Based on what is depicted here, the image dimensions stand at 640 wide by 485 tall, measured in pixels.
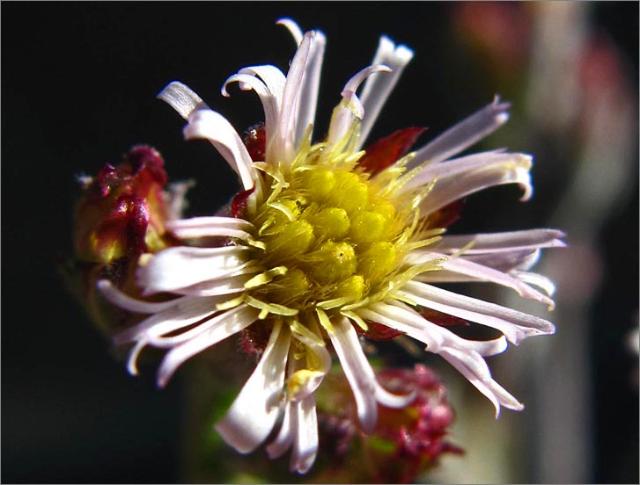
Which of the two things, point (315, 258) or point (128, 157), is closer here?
Answer: point (315, 258)

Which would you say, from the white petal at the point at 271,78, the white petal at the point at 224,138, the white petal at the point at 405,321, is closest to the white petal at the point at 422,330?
the white petal at the point at 405,321

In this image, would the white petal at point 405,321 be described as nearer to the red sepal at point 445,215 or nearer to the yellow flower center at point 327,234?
the yellow flower center at point 327,234

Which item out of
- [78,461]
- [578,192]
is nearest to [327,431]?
[78,461]

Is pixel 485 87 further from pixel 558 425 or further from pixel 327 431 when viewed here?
pixel 327 431

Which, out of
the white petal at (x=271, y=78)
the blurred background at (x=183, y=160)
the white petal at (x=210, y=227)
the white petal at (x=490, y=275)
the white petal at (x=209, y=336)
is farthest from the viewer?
the blurred background at (x=183, y=160)

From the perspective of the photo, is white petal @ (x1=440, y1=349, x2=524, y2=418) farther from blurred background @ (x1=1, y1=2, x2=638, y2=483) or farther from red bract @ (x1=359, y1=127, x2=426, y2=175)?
blurred background @ (x1=1, y1=2, x2=638, y2=483)

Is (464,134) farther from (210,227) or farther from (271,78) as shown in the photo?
(210,227)
